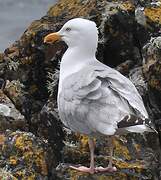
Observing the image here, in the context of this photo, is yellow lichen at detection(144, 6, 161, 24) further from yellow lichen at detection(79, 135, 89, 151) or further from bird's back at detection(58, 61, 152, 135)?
yellow lichen at detection(79, 135, 89, 151)

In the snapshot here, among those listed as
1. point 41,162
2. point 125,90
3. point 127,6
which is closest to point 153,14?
point 127,6

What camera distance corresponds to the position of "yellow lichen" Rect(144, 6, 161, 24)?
7.89m

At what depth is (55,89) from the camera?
7.68 meters

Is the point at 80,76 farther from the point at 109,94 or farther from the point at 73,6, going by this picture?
the point at 73,6

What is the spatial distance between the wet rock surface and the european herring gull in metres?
0.35

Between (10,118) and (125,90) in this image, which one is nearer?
(125,90)

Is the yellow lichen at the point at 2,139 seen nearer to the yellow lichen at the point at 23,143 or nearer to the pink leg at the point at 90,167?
the yellow lichen at the point at 23,143

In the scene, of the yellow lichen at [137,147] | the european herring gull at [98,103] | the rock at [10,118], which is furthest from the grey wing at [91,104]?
the rock at [10,118]

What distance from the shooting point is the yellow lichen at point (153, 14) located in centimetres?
789

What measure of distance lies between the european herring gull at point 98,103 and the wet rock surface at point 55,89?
1.16 ft

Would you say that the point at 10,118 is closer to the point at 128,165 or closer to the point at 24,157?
the point at 24,157

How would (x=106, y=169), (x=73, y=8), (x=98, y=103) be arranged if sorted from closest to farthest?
(x=98, y=103) < (x=106, y=169) < (x=73, y=8)

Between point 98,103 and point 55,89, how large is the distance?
1694mm

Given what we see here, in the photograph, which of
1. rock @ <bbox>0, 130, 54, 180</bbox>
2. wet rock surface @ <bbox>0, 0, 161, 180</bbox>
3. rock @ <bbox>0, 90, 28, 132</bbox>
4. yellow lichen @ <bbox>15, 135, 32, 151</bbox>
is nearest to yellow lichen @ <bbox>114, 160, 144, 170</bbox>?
wet rock surface @ <bbox>0, 0, 161, 180</bbox>
